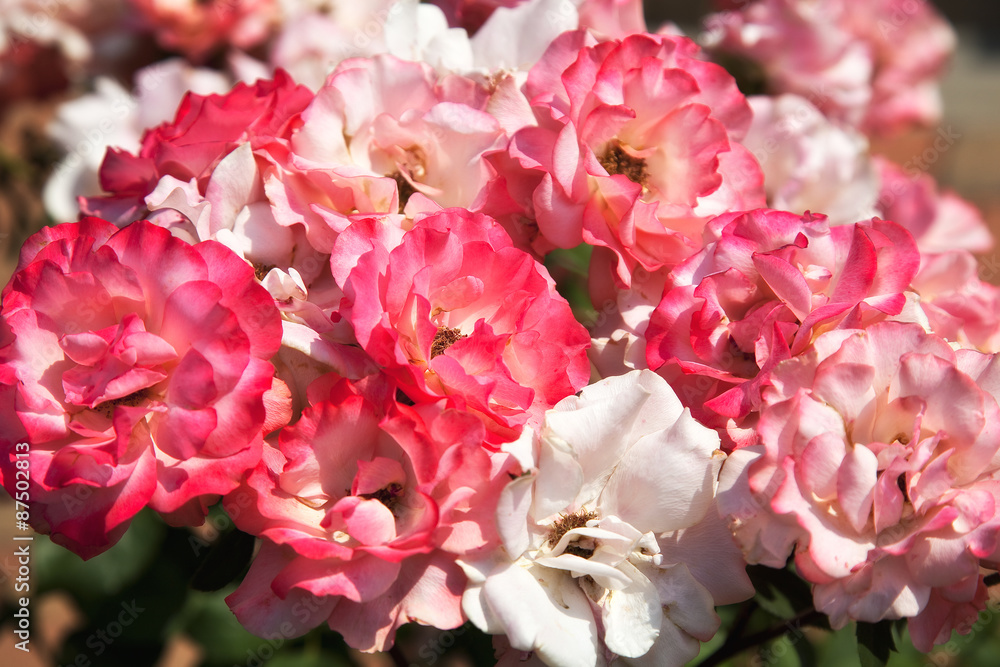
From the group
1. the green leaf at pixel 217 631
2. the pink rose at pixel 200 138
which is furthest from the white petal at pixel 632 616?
the green leaf at pixel 217 631

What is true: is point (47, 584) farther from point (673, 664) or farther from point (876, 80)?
point (876, 80)

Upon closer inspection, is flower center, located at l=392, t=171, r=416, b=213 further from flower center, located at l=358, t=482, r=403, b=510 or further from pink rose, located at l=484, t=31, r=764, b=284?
flower center, located at l=358, t=482, r=403, b=510

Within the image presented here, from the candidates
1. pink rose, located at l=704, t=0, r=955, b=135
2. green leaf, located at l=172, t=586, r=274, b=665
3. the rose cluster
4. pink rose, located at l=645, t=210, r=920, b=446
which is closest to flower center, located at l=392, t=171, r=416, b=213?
the rose cluster

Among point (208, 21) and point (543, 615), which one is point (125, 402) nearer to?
point (543, 615)

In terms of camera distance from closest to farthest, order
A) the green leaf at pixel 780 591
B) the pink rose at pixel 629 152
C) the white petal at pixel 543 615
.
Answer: the white petal at pixel 543 615, the pink rose at pixel 629 152, the green leaf at pixel 780 591

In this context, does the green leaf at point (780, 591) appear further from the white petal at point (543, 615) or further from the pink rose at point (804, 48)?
the pink rose at point (804, 48)

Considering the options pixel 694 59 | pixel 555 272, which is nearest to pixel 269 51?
pixel 555 272

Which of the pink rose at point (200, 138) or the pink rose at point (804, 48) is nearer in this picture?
the pink rose at point (200, 138)
